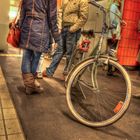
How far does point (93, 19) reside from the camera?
28.3 ft

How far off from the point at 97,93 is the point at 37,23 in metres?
1.32

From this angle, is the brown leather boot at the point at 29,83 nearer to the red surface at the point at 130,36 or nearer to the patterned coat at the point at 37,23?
the patterned coat at the point at 37,23

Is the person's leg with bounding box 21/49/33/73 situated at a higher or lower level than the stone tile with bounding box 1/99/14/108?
higher

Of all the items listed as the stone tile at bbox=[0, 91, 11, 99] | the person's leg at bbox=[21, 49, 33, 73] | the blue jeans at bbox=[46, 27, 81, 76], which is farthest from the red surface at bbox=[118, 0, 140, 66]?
the stone tile at bbox=[0, 91, 11, 99]

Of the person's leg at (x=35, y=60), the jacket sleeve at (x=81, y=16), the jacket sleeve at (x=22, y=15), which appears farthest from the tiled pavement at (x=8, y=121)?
the jacket sleeve at (x=81, y=16)

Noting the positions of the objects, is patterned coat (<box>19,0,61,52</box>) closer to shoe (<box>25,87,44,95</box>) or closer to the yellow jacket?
shoe (<box>25,87,44,95</box>)

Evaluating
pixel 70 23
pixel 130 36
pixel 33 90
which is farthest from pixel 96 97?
pixel 130 36

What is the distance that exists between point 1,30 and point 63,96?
4.73 meters

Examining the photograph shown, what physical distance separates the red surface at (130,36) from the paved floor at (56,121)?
11.1 feet

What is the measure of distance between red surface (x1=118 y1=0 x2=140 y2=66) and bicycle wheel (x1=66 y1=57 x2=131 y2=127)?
398 centimetres

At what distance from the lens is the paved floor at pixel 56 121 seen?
2938mm

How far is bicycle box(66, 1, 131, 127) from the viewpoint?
3.09 metres

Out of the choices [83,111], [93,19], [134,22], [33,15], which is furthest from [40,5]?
[93,19]

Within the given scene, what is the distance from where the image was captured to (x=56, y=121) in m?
3.26
